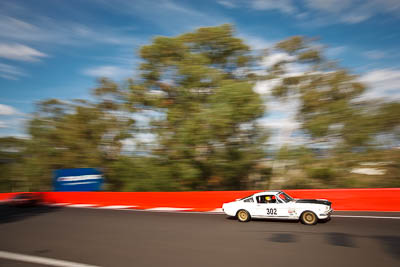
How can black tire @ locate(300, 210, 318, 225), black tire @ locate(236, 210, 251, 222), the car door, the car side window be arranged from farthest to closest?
1. black tire @ locate(236, 210, 251, 222)
2. the car side window
3. the car door
4. black tire @ locate(300, 210, 318, 225)

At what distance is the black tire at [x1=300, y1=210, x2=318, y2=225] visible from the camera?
907cm

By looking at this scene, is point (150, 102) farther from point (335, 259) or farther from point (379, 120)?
point (335, 259)

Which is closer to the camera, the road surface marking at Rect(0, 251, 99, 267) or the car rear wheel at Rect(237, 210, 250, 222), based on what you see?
the road surface marking at Rect(0, 251, 99, 267)

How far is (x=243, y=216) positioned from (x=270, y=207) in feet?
3.60

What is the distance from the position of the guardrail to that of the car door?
103 inches

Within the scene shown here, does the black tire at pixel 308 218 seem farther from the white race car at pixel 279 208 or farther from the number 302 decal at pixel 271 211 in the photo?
the number 302 decal at pixel 271 211

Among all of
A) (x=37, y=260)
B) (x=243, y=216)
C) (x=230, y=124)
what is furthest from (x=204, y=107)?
(x=37, y=260)

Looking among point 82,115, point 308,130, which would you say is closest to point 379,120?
point 308,130

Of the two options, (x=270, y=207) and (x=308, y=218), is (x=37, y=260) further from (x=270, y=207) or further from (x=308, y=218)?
(x=308, y=218)

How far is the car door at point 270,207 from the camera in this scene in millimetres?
9645

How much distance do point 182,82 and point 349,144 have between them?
12281 millimetres

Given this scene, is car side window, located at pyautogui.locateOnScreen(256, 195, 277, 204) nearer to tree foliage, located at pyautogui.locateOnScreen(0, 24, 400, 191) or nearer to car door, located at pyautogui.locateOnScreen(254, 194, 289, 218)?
car door, located at pyautogui.locateOnScreen(254, 194, 289, 218)

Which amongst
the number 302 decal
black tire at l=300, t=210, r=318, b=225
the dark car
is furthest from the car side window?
the dark car

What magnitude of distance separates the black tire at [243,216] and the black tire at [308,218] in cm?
190
